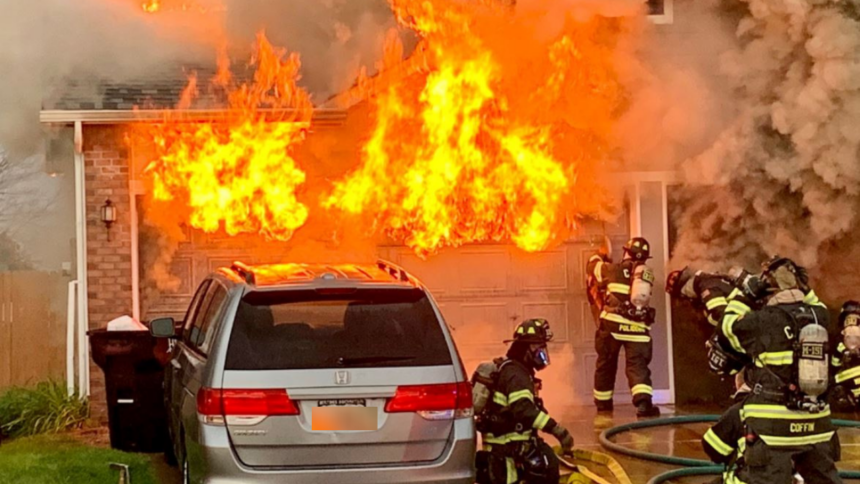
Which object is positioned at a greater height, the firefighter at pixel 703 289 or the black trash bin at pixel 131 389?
the firefighter at pixel 703 289

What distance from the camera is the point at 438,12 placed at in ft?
33.3

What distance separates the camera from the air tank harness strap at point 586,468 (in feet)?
24.1

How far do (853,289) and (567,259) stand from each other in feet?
9.53

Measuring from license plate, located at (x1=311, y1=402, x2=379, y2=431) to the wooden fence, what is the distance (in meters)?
6.96

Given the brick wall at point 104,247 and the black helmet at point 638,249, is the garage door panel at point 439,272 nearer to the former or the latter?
the black helmet at point 638,249

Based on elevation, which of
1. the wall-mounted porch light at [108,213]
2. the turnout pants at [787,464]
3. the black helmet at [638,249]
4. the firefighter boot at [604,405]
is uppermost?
the wall-mounted porch light at [108,213]

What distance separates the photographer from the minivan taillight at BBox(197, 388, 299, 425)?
5523 mm

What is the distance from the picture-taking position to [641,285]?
33.4 ft

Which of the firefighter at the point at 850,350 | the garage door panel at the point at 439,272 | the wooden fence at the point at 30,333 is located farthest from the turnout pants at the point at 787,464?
the wooden fence at the point at 30,333

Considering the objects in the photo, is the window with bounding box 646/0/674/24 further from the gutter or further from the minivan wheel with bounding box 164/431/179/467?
the minivan wheel with bounding box 164/431/179/467

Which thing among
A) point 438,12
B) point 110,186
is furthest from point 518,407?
point 110,186

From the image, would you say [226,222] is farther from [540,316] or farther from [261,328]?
[261,328]

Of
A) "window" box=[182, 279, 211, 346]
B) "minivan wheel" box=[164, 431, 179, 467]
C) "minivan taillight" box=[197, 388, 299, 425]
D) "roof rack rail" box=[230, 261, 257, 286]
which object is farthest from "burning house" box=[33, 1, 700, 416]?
"minivan taillight" box=[197, 388, 299, 425]

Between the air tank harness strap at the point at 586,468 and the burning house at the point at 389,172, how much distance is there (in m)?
2.67
